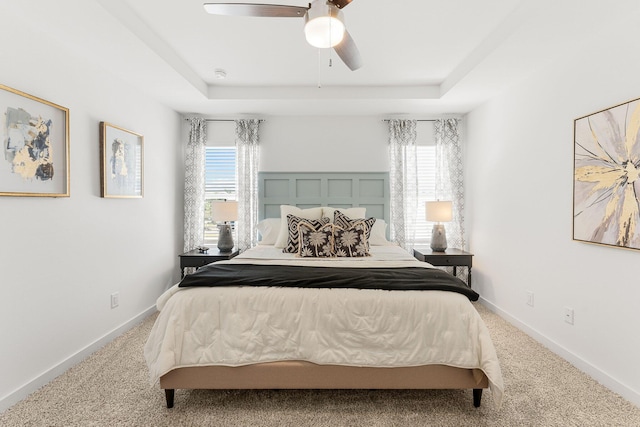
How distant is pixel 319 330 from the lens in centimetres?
201

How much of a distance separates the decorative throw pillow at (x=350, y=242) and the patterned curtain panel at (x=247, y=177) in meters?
1.56

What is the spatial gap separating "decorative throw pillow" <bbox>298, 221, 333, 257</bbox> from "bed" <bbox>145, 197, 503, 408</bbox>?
114 centimetres

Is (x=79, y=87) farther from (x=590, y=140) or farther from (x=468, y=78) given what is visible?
(x=590, y=140)

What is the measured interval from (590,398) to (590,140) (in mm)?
1771

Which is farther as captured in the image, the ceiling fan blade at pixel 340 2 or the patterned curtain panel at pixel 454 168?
the patterned curtain panel at pixel 454 168

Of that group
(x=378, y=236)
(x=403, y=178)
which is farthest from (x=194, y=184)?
(x=403, y=178)

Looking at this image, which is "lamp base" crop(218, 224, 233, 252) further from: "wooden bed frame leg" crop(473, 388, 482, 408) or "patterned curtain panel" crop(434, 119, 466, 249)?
"wooden bed frame leg" crop(473, 388, 482, 408)

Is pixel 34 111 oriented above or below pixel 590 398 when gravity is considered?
above

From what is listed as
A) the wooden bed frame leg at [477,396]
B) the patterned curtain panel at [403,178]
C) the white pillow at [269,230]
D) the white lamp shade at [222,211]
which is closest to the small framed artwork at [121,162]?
the white lamp shade at [222,211]

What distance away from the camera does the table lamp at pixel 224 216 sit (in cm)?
403

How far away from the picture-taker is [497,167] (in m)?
3.71

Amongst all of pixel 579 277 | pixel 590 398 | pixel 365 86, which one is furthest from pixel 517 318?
pixel 365 86

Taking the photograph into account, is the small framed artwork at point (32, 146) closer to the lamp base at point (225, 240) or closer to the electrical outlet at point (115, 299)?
the electrical outlet at point (115, 299)

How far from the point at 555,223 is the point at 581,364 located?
1.10 metres
